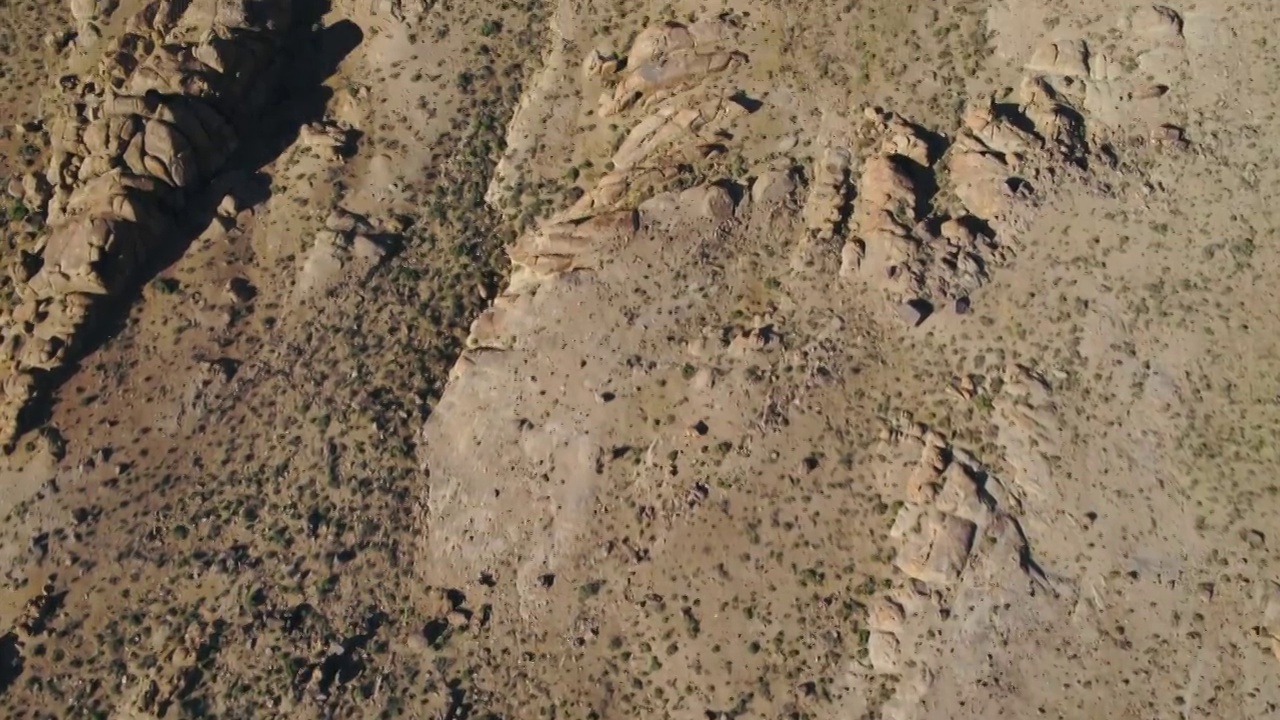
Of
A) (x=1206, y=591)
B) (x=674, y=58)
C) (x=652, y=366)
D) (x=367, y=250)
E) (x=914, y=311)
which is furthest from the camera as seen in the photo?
(x=674, y=58)

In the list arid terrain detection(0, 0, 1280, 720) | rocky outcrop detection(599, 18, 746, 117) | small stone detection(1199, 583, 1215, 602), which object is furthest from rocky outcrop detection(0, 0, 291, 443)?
small stone detection(1199, 583, 1215, 602)

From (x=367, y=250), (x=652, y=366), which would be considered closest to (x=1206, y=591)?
(x=652, y=366)

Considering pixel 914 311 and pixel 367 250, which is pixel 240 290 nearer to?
pixel 367 250

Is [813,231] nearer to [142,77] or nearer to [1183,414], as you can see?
[1183,414]

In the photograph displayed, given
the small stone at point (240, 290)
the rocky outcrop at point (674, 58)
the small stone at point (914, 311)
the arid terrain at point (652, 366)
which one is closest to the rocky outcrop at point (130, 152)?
the arid terrain at point (652, 366)

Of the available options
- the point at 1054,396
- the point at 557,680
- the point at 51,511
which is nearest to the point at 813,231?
the point at 1054,396

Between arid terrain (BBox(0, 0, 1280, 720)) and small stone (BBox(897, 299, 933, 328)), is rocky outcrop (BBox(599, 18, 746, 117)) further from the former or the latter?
small stone (BBox(897, 299, 933, 328))
